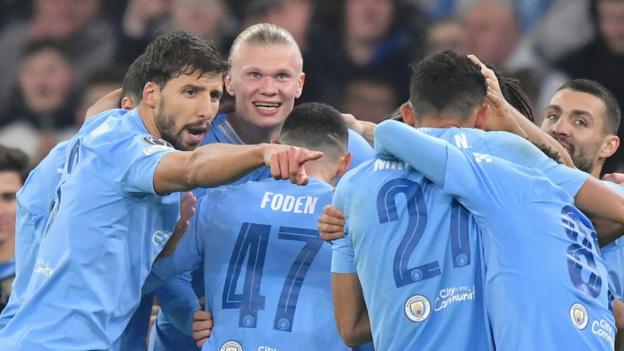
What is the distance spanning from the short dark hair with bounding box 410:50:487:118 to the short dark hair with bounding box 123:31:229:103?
919 mm

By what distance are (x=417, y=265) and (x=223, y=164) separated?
805 millimetres

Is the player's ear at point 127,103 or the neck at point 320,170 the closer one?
the neck at point 320,170

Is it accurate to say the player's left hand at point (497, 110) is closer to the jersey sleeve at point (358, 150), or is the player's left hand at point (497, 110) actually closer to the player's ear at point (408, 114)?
the player's ear at point (408, 114)

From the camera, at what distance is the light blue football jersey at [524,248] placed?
4.70 m

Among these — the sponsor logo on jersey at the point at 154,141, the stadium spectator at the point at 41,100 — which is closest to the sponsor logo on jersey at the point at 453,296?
the sponsor logo on jersey at the point at 154,141

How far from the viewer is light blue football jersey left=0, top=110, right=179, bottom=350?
5.05 metres

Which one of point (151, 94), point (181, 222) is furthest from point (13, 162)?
point (181, 222)

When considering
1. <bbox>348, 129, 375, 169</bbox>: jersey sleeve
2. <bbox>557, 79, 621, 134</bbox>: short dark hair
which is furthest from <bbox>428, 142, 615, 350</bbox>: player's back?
<bbox>557, 79, 621, 134</bbox>: short dark hair

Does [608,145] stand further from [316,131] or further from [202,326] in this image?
[202,326]

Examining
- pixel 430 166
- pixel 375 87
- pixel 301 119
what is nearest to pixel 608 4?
pixel 375 87

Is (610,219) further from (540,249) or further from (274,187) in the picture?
(274,187)

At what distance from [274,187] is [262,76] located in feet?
4.44

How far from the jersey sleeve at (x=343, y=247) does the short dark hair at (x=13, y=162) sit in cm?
333

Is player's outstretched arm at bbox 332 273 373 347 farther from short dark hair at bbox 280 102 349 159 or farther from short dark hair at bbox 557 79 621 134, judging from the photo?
short dark hair at bbox 557 79 621 134
